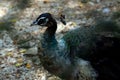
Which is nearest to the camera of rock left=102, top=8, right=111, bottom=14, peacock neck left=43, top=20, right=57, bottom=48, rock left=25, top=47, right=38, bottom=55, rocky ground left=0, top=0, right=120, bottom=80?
peacock neck left=43, top=20, right=57, bottom=48

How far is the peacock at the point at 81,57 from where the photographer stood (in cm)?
405

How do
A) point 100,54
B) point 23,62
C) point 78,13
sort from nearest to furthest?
point 100,54 → point 23,62 → point 78,13

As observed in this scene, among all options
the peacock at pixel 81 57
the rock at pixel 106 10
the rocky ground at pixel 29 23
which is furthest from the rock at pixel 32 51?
the rock at pixel 106 10

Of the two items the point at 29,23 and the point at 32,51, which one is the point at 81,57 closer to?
the point at 32,51

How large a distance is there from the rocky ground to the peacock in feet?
2.06

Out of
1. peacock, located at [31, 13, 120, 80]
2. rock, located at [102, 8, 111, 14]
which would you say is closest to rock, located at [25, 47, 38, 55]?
peacock, located at [31, 13, 120, 80]

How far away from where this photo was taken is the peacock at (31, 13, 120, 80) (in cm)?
405

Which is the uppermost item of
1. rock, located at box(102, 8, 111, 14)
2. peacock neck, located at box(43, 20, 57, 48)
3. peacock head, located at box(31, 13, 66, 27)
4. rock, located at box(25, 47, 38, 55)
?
peacock head, located at box(31, 13, 66, 27)

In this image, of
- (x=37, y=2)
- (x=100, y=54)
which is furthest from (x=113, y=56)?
(x=37, y=2)

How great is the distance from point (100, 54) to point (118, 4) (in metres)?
2.18

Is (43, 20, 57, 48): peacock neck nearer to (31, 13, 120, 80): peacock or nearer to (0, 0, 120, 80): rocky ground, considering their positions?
Result: (31, 13, 120, 80): peacock

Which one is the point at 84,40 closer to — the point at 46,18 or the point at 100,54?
the point at 100,54

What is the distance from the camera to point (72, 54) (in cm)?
407

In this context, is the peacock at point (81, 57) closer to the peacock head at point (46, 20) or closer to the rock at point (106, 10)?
the peacock head at point (46, 20)
